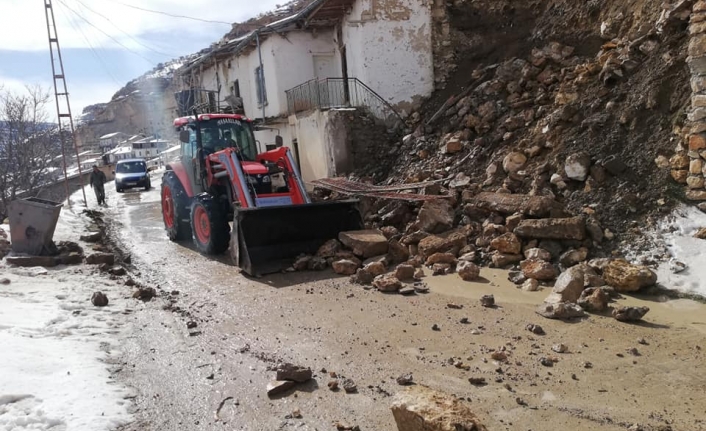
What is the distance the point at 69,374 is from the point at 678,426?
445cm

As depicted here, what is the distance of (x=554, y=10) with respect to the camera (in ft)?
40.4

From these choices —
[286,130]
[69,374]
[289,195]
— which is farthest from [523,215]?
[286,130]

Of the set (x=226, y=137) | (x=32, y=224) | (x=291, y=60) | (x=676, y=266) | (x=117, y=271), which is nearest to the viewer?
(x=676, y=266)

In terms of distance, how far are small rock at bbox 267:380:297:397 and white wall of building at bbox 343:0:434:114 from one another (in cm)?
1165

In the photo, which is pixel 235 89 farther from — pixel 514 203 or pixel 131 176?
pixel 514 203

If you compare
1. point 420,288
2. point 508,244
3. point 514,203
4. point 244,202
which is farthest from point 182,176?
point 508,244

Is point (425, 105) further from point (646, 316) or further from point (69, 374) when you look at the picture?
point (69, 374)

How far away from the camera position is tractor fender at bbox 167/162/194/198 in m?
10.5

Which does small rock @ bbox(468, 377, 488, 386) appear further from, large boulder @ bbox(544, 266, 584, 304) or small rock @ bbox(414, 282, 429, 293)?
small rock @ bbox(414, 282, 429, 293)

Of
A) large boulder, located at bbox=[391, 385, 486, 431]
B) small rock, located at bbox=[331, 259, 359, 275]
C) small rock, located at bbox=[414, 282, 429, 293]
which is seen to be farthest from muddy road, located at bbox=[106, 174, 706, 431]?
small rock, located at bbox=[331, 259, 359, 275]

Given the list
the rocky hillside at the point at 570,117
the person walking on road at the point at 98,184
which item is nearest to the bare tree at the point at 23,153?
the person walking on road at the point at 98,184

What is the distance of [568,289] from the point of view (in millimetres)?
5547

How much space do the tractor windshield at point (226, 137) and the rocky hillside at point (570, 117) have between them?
338 cm

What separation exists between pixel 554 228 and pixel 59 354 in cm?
591
